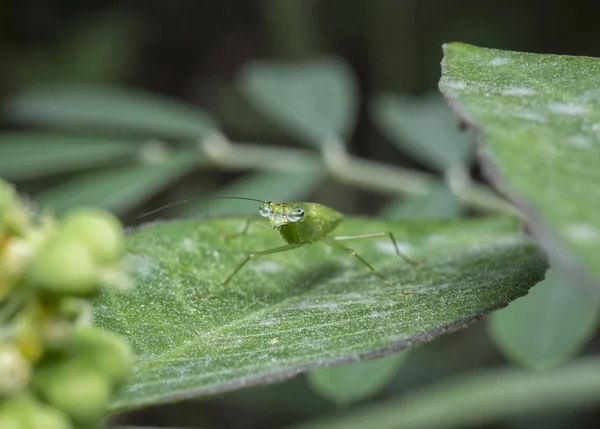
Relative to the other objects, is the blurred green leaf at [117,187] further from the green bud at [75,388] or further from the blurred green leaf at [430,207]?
the green bud at [75,388]

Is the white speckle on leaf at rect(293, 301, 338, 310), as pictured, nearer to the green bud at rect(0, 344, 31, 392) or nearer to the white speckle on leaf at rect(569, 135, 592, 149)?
A: the white speckle on leaf at rect(569, 135, 592, 149)

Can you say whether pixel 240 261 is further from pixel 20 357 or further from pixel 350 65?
pixel 350 65

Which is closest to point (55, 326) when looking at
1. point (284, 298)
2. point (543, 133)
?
point (543, 133)

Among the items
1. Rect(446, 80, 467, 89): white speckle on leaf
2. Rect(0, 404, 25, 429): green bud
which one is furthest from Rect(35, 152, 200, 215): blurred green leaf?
Rect(0, 404, 25, 429): green bud

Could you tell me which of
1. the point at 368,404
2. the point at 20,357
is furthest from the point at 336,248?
the point at 368,404

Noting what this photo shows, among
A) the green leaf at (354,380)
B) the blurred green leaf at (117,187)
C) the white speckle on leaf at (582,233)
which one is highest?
the white speckle on leaf at (582,233)

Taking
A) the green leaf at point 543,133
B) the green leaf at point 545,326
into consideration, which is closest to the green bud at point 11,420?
the green leaf at point 543,133
